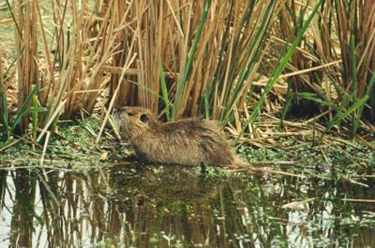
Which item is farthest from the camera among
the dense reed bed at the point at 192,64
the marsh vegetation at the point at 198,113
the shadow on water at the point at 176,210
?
the dense reed bed at the point at 192,64

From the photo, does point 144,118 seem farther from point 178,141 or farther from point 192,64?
point 192,64

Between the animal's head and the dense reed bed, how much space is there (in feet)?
0.31

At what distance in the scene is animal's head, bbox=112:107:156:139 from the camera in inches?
256

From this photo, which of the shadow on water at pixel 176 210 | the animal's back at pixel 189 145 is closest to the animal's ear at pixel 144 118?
the animal's back at pixel 189 145

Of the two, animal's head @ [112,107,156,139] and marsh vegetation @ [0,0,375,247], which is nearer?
marsh vegetation @ [0,0,375,247]

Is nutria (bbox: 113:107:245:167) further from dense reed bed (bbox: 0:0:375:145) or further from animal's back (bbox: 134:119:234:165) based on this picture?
dense reed bed (bbox: 0:0:375:145)

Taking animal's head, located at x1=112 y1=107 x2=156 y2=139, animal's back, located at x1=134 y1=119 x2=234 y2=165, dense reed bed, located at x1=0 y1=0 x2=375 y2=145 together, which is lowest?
animal's back, located at x1=134 y1=119 x2=234 y2=165

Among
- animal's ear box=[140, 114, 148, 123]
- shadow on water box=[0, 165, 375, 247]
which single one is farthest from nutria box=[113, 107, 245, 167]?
shadow on water box=[0, 165, 375, 247]

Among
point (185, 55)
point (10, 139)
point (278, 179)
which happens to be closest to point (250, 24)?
point (185, 55)

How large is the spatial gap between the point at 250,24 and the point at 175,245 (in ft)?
6.21

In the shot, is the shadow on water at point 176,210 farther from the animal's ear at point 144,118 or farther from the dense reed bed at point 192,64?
the dense reed bed at point 192,64

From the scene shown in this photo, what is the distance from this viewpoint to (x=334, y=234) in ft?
17.2

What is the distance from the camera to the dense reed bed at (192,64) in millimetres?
6426

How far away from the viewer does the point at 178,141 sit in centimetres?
637
